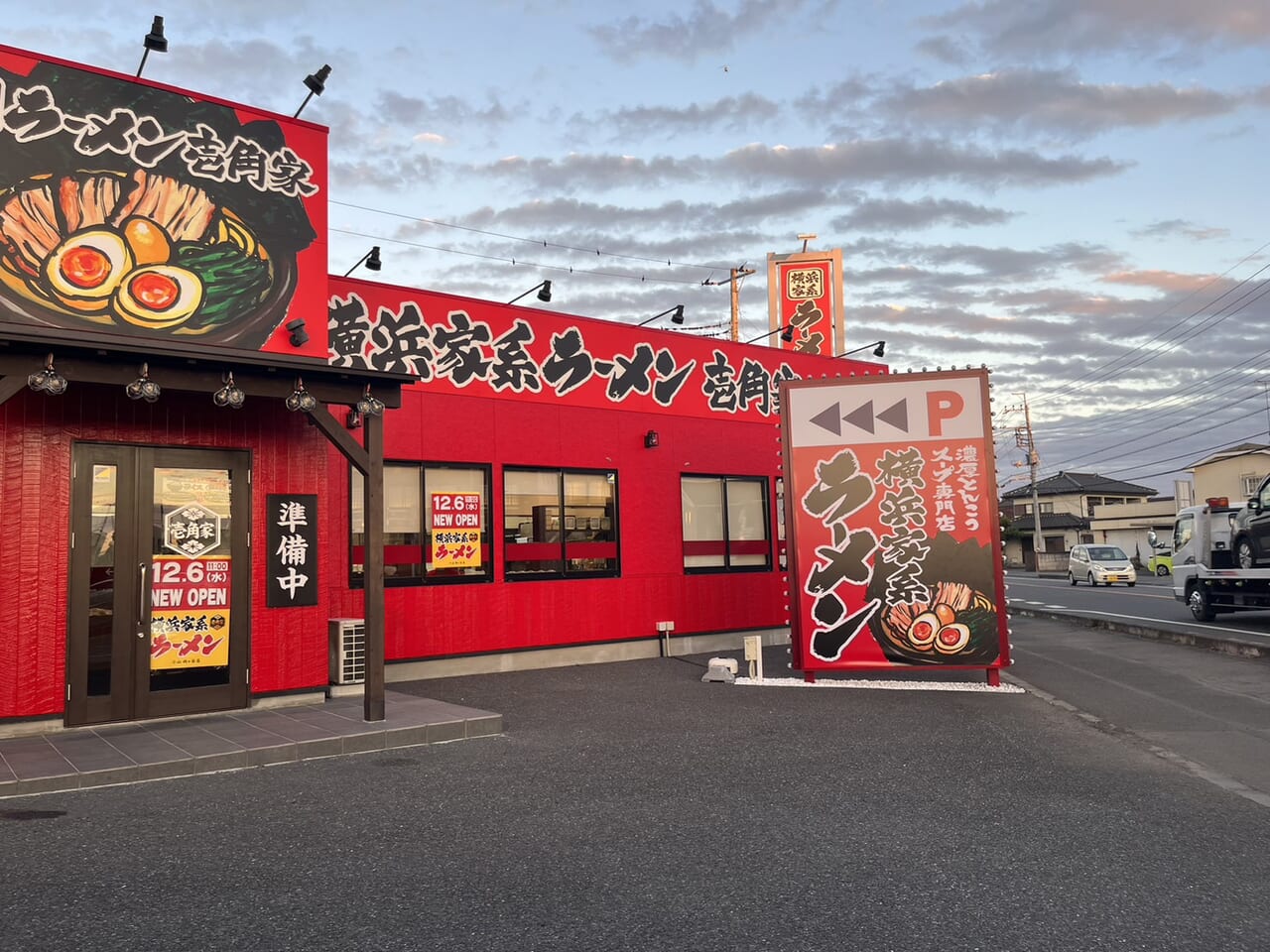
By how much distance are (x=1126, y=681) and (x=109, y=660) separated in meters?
11.0

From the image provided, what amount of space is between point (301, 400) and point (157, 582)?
2.14m

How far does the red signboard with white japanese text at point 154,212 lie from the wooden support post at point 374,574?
142 centimetres

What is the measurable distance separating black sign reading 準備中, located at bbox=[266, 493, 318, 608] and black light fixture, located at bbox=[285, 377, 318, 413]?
1.46 metres

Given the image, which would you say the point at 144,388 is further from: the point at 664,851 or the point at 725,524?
the point at 725,524

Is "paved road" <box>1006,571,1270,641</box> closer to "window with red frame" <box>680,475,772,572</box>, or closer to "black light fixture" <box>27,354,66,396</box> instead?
"window with red frame" <box>680,475,772,572</box>

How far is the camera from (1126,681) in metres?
11.4

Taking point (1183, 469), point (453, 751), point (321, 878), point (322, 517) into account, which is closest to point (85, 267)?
point (322, 517)

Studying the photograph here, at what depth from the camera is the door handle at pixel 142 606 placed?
321 inches

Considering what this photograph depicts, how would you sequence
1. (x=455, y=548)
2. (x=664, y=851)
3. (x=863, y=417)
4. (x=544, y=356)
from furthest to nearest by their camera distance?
(x=544, y=356)
(x=455, y=548)
(x=863, y=417)
(x=664, y=851)

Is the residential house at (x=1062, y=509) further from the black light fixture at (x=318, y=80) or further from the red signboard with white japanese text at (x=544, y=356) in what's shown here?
the black light fixture at (x=318, y=80)

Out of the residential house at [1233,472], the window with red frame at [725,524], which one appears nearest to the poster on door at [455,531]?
the window with red frame at [725,524]

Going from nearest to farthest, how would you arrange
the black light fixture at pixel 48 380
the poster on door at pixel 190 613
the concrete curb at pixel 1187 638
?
the black light fixture at pixel 48 380 → the poster on door at pixel 190 613 → the concrete curb at pixel 1187 638

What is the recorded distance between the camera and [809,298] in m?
21.0

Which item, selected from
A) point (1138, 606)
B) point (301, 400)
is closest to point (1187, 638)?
point (1138, 606)
